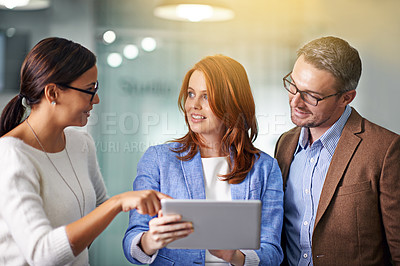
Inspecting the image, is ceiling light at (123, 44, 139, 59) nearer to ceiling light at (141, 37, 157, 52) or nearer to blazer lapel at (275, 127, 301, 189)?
ceiling light at (141, 37, 157, 52)

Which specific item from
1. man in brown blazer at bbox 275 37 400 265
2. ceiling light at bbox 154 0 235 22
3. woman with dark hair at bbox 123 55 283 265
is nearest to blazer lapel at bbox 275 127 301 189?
man in brown blazer at bbox 275 37 400 265

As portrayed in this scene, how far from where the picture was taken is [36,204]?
4.98 feet

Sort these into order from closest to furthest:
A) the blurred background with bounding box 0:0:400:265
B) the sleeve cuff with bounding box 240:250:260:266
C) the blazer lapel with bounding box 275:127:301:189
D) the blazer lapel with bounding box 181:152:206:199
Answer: the sleeve cuff with bounding box 240:250:260:266
the blazer lapel with bounding box 181:152:206:199
the blazer lapel with bounding box 275:127:301:189
the blurred background with bounding box 0:0:400:265

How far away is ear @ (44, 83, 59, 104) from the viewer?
5.57 ft

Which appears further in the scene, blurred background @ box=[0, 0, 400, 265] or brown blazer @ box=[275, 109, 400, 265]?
blurred background @ box=[0, 0, 400, 265]

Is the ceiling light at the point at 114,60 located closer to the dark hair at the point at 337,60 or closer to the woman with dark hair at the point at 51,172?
the woman with dark hair at the point at 51,172

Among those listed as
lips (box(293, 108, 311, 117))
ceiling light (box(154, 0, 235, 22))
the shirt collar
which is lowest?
the shirt collar

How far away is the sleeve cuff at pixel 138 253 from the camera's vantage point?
5.87 ft

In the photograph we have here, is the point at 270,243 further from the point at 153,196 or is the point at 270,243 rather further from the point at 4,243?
the point at 4,243

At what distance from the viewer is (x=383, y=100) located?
3.31 metres

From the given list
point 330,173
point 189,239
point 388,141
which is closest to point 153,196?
point 189,239

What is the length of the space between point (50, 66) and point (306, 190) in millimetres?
1285

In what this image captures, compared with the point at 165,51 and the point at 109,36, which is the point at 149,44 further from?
the point at 109,36

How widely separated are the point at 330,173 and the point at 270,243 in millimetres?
439
